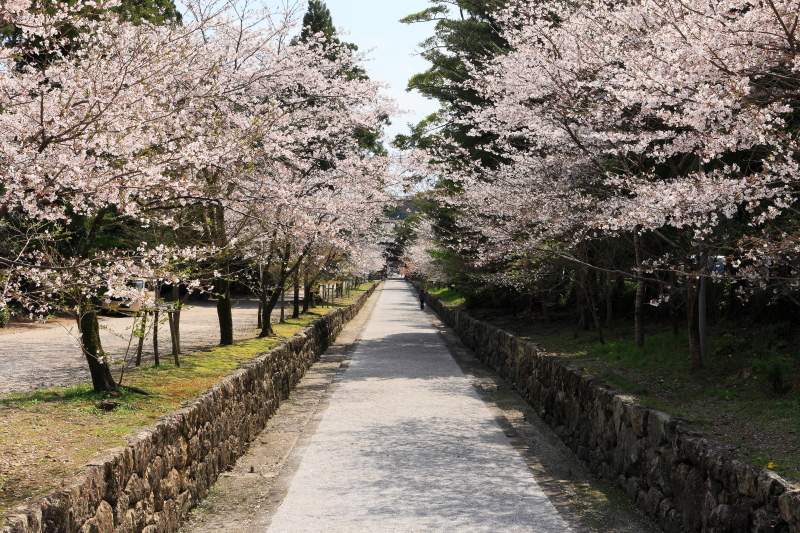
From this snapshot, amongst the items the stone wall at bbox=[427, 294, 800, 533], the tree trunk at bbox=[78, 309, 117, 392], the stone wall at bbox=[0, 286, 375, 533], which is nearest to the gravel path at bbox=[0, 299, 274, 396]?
the tree trunk at bbox=[78, 309, 117, 392]

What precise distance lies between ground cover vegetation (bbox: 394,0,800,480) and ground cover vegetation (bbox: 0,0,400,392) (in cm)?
382

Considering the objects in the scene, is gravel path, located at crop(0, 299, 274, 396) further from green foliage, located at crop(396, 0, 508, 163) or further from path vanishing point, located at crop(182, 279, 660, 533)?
green foliage, located at crop(396, 0, 508, 163)

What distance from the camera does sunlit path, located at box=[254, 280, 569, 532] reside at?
6194mm

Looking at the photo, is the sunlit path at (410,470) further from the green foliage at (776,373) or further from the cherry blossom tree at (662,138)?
the green foliage at (776,373)

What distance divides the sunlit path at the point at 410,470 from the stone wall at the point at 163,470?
85 cm

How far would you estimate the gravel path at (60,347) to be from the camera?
10.1m

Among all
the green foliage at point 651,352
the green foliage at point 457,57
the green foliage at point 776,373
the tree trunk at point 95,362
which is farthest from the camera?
the green foliage at point 457,57

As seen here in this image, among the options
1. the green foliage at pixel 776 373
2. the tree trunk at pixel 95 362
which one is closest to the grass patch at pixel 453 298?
the green foliage at pixel 776 373

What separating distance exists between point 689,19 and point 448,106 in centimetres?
1568

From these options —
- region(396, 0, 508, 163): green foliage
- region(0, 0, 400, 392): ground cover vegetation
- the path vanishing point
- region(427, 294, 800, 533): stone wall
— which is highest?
region(396, 0, 508, 163): green foliage

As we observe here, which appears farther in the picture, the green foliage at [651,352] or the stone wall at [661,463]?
the green foliage at [651,352]

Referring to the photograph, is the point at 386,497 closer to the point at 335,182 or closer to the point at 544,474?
the point at 544,474

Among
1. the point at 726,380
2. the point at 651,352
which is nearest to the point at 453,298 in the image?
the point at 651,352

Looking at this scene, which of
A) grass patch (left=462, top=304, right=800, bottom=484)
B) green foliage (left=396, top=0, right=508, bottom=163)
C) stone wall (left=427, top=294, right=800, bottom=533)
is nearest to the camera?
stone wall (left=427, top=294, right=800, bottom=533)
